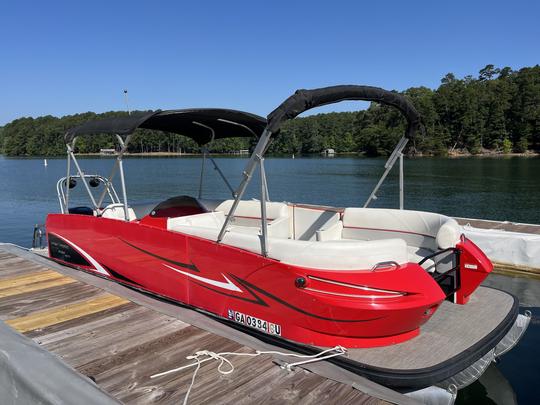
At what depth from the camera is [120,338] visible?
431 centimetres

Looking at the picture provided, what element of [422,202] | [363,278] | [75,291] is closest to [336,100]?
[363,278]

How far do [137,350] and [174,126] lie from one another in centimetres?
351

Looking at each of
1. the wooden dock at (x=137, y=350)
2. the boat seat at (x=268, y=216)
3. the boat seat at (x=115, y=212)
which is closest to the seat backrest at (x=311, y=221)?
the boat seat at (x=268, y=216)

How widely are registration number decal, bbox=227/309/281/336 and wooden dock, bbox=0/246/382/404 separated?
0.28 metres

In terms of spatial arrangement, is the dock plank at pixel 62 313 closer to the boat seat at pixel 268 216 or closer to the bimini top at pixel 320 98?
the boat seat at pixel 268 216

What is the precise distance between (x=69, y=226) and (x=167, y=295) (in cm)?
217

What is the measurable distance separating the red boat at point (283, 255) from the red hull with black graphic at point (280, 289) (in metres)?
0.01

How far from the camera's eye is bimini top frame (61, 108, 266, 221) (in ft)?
17.5

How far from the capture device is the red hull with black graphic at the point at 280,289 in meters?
3.70

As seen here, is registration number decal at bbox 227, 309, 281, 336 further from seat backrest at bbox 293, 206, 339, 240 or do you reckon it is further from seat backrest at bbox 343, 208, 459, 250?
seat backrest at bbox 343, 208, 459, 250

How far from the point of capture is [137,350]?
4051 mm

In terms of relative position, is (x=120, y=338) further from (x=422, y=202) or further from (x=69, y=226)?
(x=422, y=202)

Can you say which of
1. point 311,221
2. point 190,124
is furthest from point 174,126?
point 311,221

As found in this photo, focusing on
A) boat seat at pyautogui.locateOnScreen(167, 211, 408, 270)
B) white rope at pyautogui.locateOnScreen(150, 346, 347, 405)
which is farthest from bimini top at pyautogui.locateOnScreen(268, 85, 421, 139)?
white rope at pyautogui.locateOnScreen(150, 346, 347, 405)
